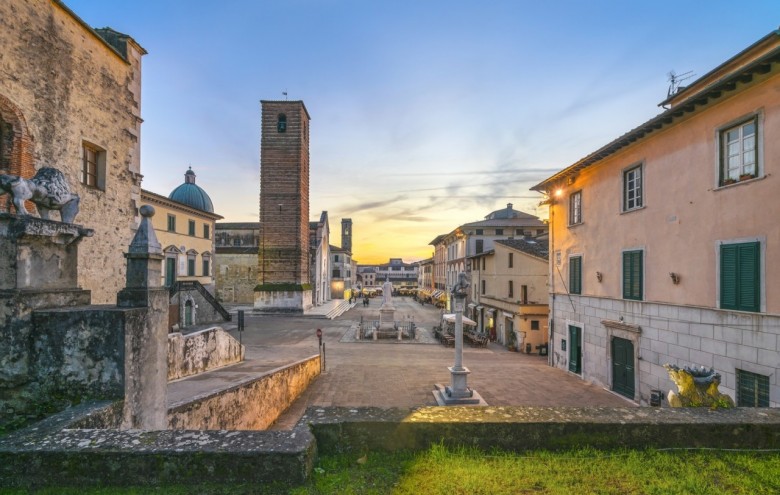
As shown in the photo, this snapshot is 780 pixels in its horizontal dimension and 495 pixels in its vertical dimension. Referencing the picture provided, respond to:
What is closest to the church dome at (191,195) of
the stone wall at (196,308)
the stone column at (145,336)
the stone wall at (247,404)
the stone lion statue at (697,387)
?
the stone wall at (196,308)

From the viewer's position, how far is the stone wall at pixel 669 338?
8.86m

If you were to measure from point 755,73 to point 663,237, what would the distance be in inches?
191

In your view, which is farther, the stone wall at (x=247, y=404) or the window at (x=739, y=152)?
the window at (x=739, y=152)

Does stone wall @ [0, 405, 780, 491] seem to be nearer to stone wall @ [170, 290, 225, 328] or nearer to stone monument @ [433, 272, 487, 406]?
stone monument @ [433, 272, 487, 406]

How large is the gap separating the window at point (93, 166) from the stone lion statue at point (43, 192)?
7309 millimetres

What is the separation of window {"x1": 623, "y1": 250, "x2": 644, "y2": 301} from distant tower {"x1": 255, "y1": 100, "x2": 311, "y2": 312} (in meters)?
30.6

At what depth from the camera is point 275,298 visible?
125ft

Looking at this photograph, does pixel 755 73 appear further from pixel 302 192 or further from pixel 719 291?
pixel 302 192

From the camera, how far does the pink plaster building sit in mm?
8852

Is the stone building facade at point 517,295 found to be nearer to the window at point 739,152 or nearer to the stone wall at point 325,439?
the window at point 739,152

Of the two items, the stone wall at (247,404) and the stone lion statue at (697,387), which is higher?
the stone lion statue at (697,387)

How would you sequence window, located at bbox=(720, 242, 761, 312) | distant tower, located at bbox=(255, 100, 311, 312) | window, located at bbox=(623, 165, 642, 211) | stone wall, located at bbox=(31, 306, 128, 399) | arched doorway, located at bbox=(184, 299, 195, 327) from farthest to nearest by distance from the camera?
1. distant tower, located at bbox=(255, 100, 311, 312)
2. arched doorway, located at bbox=(184, 299, 195, 327)
3. window, located at bbox=(623, 165, 642, 211)
4. window, located at bbox=(720, 242, 761, 312)
5. stone wall, located at bbox=(31, 306, 128, 399)

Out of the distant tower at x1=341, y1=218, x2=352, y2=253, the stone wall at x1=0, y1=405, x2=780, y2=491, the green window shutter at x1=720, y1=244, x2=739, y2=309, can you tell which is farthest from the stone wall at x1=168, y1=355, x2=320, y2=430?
the distant tower at x1=341, y1=218, x2=352, y2=253

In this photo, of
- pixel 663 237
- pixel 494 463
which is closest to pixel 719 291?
→ pixel 663 237
